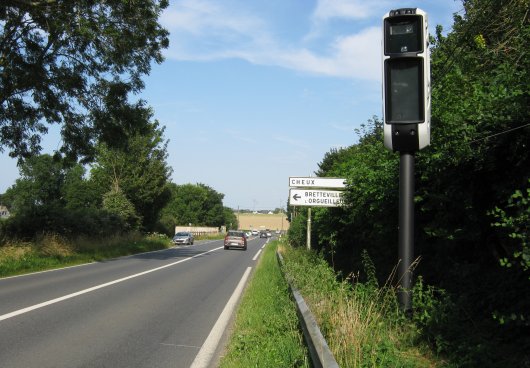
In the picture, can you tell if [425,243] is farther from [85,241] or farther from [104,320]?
[85,241]

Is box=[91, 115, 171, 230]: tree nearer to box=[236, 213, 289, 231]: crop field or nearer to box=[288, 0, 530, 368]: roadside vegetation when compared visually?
box=[288, 0, 530, 368]: roadside vegetation

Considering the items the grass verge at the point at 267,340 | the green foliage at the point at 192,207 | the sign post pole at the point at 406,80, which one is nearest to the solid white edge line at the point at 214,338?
the grass verge at the point at 267,340

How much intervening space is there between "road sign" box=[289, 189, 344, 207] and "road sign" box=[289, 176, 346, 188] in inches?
7.4

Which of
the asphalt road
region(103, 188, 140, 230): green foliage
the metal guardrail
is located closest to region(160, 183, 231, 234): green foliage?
region(103, 188, 140, 230): green foliage

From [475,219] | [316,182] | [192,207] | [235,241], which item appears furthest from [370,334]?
[192,207]

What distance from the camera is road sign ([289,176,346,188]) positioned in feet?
41.9

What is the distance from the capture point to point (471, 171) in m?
5.61

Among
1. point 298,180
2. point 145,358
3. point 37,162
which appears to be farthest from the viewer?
point 37,162

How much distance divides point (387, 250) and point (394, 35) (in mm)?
4431

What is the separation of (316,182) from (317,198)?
81cm

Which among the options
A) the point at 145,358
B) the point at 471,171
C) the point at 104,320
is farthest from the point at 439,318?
Result: the point at 104,320

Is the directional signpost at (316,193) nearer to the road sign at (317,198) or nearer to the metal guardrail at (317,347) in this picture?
the road sign at (317,198)

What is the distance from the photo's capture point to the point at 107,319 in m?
8.80

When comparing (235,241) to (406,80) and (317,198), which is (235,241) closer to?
(317,198)
